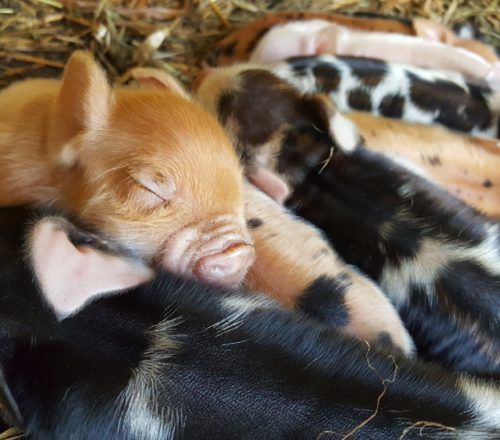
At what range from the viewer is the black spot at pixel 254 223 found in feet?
6.19

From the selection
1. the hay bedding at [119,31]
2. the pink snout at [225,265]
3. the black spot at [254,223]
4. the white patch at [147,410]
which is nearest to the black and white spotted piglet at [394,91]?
the hay bedding at [119,31]

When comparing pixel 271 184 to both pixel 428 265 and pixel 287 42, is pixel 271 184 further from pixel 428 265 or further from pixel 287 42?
pixel 287 42

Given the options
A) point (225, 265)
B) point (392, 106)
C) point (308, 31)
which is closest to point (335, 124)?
point (392, 106)

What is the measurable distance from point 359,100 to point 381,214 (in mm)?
642

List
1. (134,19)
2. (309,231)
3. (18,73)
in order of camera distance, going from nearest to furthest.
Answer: (309,231)
(18,73)
(134,19)

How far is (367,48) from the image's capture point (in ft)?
8.61

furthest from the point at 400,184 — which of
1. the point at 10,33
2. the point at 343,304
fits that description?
the point at 10,33

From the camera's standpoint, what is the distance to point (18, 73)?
7.80 feet

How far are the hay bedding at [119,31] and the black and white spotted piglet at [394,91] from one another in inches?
18.0

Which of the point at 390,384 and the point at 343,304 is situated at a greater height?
the point at 390,384

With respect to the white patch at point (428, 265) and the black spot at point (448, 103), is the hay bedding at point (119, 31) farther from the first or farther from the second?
the white patch at point (428, 265)

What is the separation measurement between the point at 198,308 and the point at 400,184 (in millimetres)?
812

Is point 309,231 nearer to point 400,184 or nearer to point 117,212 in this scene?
point 400,184

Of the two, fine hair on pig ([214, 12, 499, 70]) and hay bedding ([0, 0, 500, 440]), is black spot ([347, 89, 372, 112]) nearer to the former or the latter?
fine hair on pig ([214, 12, 499, 70])
